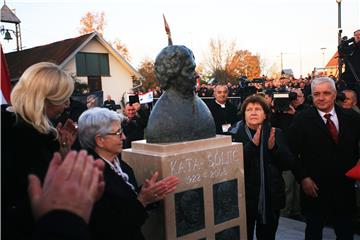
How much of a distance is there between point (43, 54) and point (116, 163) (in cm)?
2583

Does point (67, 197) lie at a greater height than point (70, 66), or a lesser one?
lesser

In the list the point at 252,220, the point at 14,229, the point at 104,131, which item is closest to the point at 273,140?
the point at 252,220

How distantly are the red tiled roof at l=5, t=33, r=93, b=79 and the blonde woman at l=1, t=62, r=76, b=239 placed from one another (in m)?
22.5

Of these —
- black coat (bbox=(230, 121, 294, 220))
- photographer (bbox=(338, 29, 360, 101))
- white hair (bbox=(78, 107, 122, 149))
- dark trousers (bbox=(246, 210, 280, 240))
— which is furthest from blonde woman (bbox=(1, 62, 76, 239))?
photographer (bbox=(338, 29, 360, 101))

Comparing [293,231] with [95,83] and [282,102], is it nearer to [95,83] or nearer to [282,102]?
[282,102]

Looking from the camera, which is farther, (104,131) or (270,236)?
(270,236)

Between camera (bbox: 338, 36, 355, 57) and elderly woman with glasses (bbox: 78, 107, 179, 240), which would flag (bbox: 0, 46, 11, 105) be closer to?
elderly woman with glasses (bbox: 78, 107, 179, 240)

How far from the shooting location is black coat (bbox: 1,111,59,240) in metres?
1.46

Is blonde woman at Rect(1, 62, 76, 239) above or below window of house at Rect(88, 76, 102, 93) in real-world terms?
below

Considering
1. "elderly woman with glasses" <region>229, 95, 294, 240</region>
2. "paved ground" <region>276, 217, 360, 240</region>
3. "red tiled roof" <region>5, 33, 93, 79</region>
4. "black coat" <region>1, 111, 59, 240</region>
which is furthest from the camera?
"red tiled roof" <region>5, 33, 93, 79</region>

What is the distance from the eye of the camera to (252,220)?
11.4 ft

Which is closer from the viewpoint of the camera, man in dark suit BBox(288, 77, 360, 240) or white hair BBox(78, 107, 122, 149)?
white hair BBox(78, 107, 122, 149)

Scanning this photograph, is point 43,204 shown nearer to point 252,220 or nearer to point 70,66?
point 252,220

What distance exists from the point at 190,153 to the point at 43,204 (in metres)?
1.81
